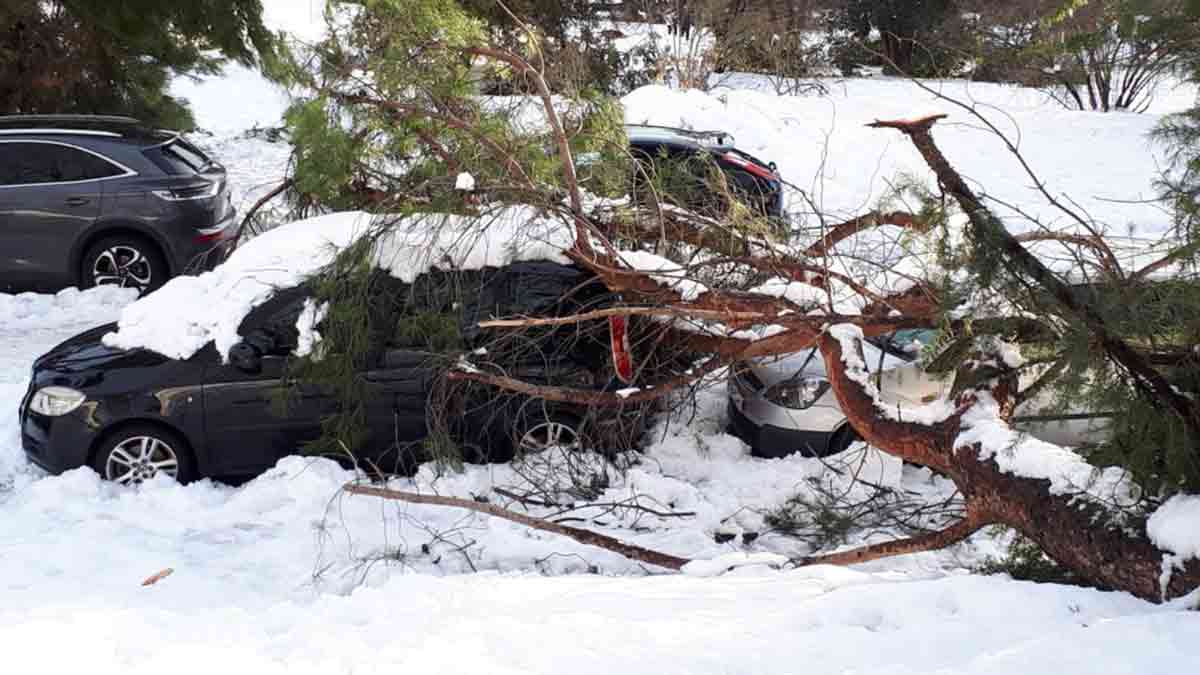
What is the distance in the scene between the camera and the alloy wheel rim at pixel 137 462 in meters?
8.17

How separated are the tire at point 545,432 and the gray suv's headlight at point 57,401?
2.86 metres

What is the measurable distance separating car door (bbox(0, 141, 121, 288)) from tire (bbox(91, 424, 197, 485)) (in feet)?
14.3

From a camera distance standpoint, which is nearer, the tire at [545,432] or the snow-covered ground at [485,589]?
the snow-covered ground at [485,589]

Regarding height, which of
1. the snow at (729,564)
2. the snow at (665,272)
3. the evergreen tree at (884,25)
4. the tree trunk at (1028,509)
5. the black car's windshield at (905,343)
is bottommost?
the snow at (729,564)

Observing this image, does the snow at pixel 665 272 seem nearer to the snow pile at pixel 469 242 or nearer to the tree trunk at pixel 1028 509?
the snow pile at pixel 469 242

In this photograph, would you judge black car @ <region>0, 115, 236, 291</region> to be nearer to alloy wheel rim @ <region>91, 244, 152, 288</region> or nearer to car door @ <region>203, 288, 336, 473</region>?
alloy wheel rim @ <region>91, 244, 152, 288</region>

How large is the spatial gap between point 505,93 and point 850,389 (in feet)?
10.4

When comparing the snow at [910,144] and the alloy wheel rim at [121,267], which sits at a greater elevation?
the snow at [910,144]


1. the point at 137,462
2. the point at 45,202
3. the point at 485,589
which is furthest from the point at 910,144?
the point at 485,589

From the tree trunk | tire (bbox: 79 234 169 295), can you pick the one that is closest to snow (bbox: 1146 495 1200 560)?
the tree trunk

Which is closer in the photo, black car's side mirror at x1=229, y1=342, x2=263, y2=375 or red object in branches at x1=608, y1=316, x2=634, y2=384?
red object in branches at x1=608, y1=316, x2=634, y2=384

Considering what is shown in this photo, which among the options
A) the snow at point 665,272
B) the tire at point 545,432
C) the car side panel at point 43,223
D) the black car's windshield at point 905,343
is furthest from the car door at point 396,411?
the car side panel at point 43,223

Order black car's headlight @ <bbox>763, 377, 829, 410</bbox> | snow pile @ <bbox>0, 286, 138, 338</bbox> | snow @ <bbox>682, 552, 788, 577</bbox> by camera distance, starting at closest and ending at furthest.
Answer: snow @ <bbox>682, 552, 788, 577</bbox>, black car's headlight @ <bbox>763, 377, 829, 410</bbox>, snow pile @ <bbox>0, 286, 138, 338</bbox>

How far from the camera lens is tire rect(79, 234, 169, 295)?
12008 millimetres
